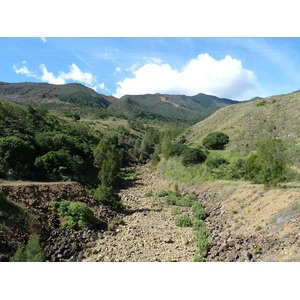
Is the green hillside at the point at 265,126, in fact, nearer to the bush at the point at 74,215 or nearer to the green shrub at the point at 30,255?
the bush at the point at 74,215

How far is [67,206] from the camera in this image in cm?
1489

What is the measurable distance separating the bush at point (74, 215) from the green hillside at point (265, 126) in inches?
936

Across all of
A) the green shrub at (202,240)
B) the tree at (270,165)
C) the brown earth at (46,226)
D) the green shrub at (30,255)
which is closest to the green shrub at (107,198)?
the brown earth at (46,226)

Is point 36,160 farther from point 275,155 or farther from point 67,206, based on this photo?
point 275,155

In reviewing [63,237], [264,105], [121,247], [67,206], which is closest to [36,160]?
[67,206]

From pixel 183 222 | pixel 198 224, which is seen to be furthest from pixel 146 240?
pixel 198 224

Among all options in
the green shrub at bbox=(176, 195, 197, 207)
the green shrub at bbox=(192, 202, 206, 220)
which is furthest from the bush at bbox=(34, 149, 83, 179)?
the green shrub at bbox=(192, 202, 206, 220)

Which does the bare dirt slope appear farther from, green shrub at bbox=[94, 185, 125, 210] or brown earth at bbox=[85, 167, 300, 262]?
green shrub at bbox=[94, 185, 125, 210]

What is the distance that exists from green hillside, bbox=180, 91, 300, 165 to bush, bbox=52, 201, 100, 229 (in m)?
23.8

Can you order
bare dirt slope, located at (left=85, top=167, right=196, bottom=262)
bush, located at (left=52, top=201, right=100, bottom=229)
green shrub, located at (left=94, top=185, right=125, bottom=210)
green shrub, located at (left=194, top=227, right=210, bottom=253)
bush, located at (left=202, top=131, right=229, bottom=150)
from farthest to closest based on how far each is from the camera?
bush, located at (left=202, top=131, right=229, bottom=150), green shrub, located at (left=94, top=185, right=125, bottom=210), bush, located at (left=52, top=201, right=100, bottom=229), green shrub, located at (left=194, top=227, right=210, bottom=253), bare dirt slope, located at (left=85, top=167, right=196, bottom=262)

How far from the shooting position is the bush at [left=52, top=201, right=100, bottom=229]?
13.4 m

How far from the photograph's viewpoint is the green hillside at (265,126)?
3441cm

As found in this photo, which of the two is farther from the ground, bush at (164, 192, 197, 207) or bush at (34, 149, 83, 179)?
bush at (34, 149, 83, 179)

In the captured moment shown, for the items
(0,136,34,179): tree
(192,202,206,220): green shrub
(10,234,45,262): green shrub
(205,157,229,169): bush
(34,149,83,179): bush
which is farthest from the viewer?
(205,157,229,169): bush
